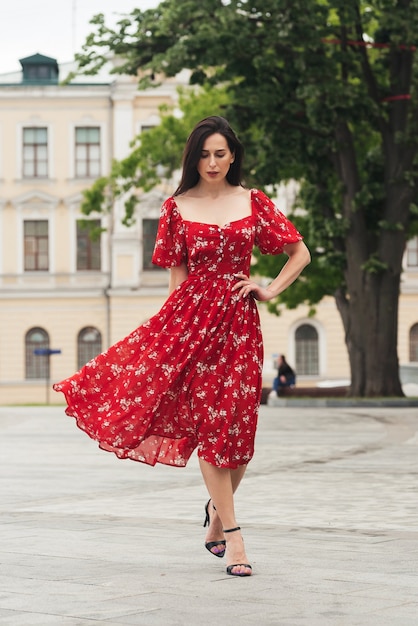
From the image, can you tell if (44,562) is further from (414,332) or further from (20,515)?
(414,332)

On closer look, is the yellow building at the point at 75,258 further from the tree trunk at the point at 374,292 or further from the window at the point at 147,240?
the tree trunk at the point at 374,292

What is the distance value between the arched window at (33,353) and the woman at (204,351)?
49017 mm

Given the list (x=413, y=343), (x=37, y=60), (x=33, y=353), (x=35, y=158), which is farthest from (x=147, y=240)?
(x=413, y=343)

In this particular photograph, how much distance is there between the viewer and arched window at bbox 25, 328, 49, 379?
5541 centimetres

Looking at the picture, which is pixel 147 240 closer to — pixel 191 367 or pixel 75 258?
pixel 75 258

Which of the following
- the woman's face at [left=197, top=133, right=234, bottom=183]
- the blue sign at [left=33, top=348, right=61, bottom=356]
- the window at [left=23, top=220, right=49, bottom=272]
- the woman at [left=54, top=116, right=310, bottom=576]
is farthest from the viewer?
the window at [left=23, top=220, right=49, bottom=272]

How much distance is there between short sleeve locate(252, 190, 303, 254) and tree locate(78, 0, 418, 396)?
18.9 meters

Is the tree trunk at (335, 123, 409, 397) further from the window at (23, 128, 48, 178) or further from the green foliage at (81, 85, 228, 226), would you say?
the window at (23, 128, 48, 178)

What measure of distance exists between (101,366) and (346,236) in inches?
927

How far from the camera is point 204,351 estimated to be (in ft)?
21.1

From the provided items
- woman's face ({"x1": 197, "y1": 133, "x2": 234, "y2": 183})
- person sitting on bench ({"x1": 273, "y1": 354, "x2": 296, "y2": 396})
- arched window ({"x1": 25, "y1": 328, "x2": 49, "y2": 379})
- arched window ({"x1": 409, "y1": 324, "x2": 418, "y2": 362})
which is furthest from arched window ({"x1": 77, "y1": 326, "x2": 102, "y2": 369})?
woman's face ({"x1": 197, "y1": 133, "x2": 234, "y2": 183})

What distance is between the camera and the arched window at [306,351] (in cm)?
5488

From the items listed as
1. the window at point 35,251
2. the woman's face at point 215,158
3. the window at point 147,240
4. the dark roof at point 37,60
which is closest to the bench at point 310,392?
the window at point 147,240

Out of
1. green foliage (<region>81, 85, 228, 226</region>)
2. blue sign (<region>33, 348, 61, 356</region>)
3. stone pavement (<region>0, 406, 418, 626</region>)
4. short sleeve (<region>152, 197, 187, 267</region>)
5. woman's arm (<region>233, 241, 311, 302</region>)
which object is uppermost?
green foliage (<region>81, 85, 228, 226</region>)
